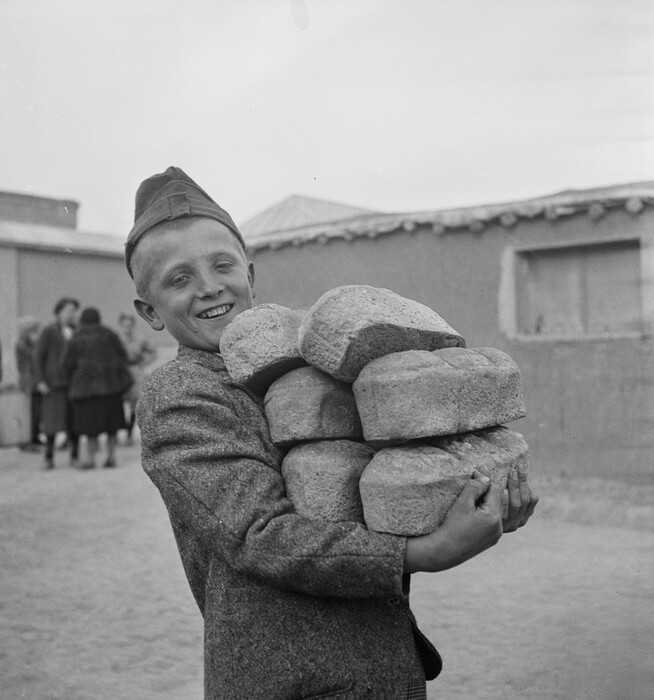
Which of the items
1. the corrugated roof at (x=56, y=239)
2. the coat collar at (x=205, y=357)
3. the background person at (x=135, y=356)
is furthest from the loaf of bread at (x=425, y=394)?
the corrugated roof at (x=56, y=239)

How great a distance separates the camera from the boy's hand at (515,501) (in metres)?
1.35

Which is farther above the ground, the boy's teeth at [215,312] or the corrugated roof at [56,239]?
the corrugated roof at [56,239]

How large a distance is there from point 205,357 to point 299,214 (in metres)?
5.52

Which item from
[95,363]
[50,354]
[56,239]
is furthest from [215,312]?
[56,239]

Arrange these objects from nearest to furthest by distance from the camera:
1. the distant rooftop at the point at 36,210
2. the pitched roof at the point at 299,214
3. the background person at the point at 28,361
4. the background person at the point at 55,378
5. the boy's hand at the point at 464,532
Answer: the boy's hand at the point at 464,532 → the pitched roof at the point at 299,214 → the background person at the point at 55,378 → the background person at the point at 28,361 → the distant rooftop at the point at 36,210

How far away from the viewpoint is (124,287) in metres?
11.7

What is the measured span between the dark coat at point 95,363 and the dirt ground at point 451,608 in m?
1.50

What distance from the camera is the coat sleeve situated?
1.31m

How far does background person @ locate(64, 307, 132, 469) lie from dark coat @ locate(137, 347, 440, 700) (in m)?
6.52

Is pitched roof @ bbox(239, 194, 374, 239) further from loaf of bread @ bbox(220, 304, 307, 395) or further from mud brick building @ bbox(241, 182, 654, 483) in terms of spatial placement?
loaf of bread @ bbox(220, 304, 307, 395)

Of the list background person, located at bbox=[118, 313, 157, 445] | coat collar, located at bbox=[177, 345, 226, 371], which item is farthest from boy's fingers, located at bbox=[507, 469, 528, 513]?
background person, located at bbox=[118, 313, 157, 445]

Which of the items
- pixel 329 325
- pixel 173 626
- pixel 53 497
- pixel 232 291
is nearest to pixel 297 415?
pixel 329 325

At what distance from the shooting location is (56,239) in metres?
11.0

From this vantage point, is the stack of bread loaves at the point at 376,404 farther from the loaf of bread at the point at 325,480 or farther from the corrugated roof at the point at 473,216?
the corrugated roof at the point at 473,216
